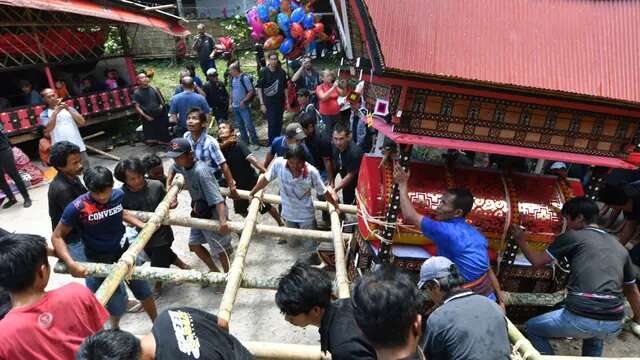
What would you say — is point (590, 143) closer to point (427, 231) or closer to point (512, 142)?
point (512, 142)

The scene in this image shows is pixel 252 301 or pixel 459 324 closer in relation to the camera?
pixel 459 324

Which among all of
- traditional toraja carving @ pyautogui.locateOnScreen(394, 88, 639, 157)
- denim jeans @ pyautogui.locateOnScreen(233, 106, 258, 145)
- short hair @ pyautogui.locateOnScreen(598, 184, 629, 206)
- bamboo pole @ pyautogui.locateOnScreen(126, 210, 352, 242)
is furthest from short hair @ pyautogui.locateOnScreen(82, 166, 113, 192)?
denim jeans @ pyautogui.locateOnScreen(233, 106, 258, 145)

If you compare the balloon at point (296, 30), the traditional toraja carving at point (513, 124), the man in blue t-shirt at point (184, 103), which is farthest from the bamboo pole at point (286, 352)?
the balloon at point (296, 30)

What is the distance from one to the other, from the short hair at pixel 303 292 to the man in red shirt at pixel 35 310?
47.1 inches

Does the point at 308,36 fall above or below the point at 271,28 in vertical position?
below

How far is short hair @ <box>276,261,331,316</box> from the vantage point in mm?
2023

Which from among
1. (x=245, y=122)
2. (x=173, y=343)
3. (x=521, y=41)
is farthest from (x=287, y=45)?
(x=173, y=343)

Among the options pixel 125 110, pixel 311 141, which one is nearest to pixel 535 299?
pixel 311 141

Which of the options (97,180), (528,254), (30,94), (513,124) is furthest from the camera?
(30,94)

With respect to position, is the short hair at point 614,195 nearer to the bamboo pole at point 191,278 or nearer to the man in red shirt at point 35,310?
the bamboo pole at point 191,278

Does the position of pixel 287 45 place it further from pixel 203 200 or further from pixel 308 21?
pixel 203 200

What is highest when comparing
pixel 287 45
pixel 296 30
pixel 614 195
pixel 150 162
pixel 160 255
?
pixel 296 30

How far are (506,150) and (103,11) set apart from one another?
32.3 ft

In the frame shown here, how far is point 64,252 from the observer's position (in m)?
2.99
